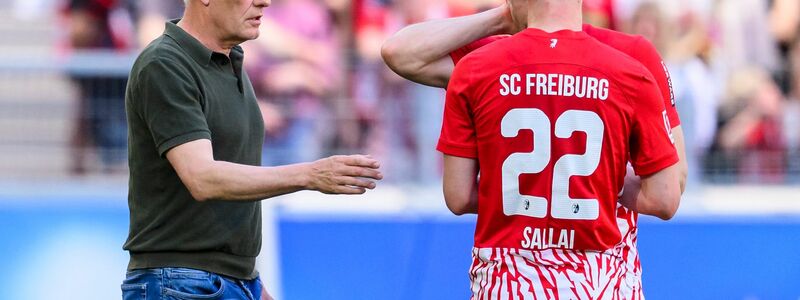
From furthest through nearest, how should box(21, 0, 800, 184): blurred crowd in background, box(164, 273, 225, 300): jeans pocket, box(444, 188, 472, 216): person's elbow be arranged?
1. box(21, 0, 800, 184): blurred crowd in background
2. box(164, 273, 225, 300): jeans pocket
3. box(444, 188, 472, 216): person's elbow

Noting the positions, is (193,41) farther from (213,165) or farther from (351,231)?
(351,231)

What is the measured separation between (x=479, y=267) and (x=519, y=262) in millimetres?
153

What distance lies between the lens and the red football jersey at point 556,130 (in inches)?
147

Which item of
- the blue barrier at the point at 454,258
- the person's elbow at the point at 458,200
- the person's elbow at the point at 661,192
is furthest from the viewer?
the blue barrier at the point at 454,258

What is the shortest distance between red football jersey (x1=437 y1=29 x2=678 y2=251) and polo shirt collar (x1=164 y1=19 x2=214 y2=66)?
0.85m

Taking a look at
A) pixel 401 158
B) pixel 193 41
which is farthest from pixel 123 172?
pixel 193 41

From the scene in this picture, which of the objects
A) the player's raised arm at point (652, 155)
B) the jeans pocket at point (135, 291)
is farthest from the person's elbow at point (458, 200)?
the jeans pocket at point (135, 291)

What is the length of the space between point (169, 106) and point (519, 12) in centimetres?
110

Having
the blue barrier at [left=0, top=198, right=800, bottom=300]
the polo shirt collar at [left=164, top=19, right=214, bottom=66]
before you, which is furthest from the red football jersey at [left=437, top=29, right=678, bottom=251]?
the blue barrier at [left=0, top=198, right=800, bottom=300]

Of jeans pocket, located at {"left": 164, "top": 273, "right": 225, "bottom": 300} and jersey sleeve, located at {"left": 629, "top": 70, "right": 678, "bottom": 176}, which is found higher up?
jersey sleeve, located at {"left": 629, "top": 70, "right": 678, "bottom": 176}

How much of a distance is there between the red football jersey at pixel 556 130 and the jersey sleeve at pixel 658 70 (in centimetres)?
18

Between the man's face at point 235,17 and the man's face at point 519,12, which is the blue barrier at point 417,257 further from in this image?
the man's face at point 519,12

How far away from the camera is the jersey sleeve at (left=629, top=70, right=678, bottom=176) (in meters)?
3.73

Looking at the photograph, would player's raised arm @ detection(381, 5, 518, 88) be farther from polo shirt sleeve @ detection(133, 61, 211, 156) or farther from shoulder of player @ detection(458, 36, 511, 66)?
polo shirt sleeve @ detection(133, 61, 211, 156)
